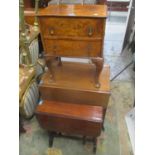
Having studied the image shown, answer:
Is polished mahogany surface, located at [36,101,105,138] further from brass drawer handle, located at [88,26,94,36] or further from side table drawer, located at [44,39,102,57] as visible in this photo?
brass drawer handle, located at [88,26,94,36]

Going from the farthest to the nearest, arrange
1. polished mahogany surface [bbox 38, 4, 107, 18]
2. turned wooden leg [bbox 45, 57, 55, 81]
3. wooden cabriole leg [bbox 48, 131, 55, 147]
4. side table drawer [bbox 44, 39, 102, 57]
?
wooden cabriole leg [bbox 48, 131, 55, 147] < turned wooden leg [bbox 45, 57, 55, 81] < side table drawer [bbox 44, 39, 102, 57] < polished mahogany surface [bbox 38, 4, 107, 18]

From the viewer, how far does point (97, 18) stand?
1030mm

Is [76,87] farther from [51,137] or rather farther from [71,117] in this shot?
[51,137]

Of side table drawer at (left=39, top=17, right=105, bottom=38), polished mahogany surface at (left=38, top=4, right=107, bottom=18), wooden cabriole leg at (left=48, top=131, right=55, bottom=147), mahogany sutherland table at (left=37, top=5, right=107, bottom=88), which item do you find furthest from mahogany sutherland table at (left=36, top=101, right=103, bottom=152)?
polished mahogany surface at (left=38, top=4, right=107, bottom=18)

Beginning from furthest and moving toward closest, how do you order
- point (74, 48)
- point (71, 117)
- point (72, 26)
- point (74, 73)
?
point (74, 73) → point (71, 117) → point (74, 48) → point (72, 26)

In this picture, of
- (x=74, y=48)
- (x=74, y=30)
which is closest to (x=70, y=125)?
(x=74, y=48)

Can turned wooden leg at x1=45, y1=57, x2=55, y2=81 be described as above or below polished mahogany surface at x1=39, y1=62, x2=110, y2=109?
above

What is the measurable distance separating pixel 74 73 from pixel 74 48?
38 cm

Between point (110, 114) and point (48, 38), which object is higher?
point (48, 38)

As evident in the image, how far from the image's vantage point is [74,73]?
1526 millimetres

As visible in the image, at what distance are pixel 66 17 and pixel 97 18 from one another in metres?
0.19

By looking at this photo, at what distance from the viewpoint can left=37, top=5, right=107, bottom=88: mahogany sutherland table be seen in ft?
3.45
